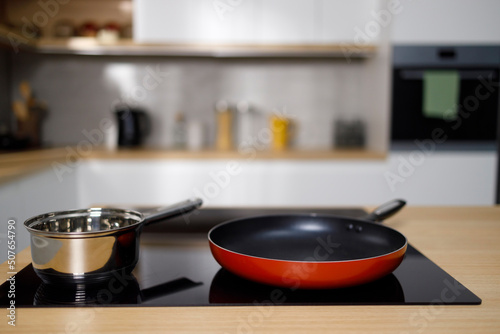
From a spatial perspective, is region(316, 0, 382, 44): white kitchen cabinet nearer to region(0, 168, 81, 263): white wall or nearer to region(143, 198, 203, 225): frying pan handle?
region(0, 168, 81, 263): white wall

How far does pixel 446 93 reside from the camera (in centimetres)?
257

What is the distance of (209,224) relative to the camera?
0.99 meters

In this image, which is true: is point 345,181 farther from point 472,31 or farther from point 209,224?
point 209,224

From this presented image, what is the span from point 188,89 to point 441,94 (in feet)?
5.16

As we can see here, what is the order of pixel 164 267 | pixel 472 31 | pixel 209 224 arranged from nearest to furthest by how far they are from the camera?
pixel 164 267 < pixel 209 224 < pixel 472 31

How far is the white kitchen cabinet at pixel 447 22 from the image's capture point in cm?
252

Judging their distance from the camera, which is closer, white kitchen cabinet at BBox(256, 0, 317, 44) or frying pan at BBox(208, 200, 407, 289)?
frying pan at BBox(208, 200, 407, 289)

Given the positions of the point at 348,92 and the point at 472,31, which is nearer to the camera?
the point at 472,31

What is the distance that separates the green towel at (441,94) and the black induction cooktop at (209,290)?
202 centimetres

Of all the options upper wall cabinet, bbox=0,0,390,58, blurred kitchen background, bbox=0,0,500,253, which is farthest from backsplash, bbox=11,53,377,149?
upper wall cabinet, bbox=0,0,390,58

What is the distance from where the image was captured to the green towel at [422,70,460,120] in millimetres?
2555

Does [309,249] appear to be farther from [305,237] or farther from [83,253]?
[83,253]

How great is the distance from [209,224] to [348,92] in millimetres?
2381

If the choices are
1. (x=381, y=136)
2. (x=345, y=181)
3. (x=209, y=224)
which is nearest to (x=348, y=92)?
(x=381, y=136)
